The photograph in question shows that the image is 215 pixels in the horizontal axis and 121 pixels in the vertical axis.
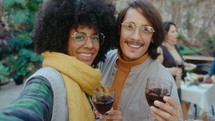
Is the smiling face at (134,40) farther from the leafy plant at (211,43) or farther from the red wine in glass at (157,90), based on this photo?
the leafy plant at (211,43)

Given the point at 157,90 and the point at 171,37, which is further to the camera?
the point at 171,37

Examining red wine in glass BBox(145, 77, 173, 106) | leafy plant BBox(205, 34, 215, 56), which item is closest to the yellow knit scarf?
red wine in glass BBox(145, 77, 173, 106)

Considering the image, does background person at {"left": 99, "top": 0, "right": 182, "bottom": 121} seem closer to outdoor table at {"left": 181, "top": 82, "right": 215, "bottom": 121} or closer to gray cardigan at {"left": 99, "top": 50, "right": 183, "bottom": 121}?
gray cardigan at {"left": 99, "top": 50, "right": 183, "bottom": 121}

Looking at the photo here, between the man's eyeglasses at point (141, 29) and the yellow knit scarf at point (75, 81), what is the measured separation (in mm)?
506

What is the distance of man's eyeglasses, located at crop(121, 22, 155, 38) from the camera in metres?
1.65

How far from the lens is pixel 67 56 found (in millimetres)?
1319

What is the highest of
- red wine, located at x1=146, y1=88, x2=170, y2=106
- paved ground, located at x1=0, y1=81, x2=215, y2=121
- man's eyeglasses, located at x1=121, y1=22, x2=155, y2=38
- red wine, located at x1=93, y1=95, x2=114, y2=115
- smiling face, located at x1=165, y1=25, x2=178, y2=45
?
man's eyeglasses, located at x1=121, y1=22, x2=155, y2=38

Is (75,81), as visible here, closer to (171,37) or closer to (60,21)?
(60,21)

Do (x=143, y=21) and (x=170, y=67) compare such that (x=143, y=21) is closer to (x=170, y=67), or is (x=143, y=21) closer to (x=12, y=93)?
(x=170, y=67)

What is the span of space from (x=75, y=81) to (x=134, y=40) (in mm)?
654

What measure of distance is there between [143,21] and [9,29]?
657 cm

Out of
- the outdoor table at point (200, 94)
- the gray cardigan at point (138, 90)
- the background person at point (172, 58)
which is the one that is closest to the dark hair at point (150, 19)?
the gray cardigan at point (138, 90)

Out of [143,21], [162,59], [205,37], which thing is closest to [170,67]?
[162,59]

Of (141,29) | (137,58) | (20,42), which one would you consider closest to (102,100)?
(137,58)
